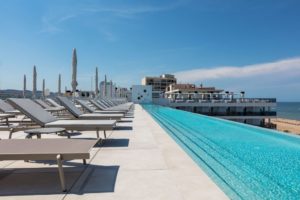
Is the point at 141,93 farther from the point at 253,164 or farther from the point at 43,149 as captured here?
the point at 43,149

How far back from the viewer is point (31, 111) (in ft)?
18.9

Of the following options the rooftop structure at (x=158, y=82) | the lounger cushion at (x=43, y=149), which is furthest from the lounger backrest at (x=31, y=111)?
the rooftop structure at (x=158, y=82)

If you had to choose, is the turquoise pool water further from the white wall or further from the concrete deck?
the white wall

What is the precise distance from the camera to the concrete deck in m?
2.90

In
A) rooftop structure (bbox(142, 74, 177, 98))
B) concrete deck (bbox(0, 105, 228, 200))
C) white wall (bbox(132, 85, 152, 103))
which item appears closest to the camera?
concrete deck (bbox(0, 105, 228, 200))

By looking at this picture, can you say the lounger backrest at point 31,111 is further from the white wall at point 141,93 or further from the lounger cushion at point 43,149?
the white wall at point 141,93

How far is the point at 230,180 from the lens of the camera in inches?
153

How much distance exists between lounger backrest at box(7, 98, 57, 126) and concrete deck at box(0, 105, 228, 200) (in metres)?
1.51

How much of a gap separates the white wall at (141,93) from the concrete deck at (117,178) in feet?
125

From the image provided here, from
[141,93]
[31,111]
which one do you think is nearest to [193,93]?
[141,93]

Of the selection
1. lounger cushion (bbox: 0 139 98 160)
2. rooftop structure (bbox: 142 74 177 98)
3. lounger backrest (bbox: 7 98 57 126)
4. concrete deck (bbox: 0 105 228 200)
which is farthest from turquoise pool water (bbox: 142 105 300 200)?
rooftop structure (bbox: 142 74 177 98)

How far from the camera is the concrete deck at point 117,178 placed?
2.90m

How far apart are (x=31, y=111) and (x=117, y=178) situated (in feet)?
10.2

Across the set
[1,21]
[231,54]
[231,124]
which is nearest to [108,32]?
[1,21]
